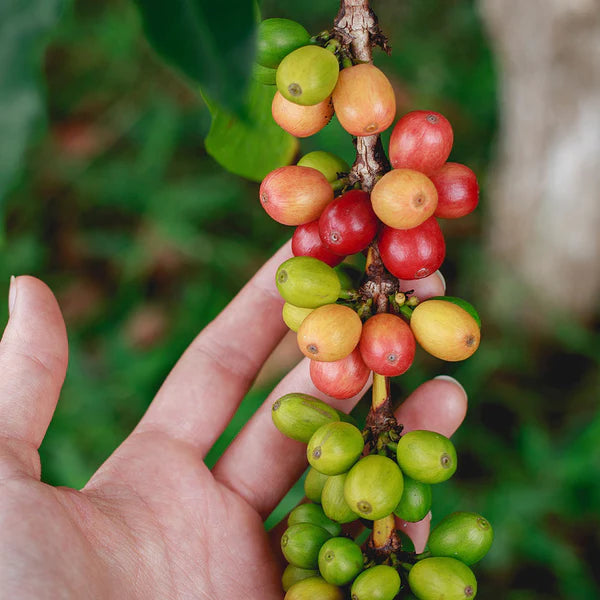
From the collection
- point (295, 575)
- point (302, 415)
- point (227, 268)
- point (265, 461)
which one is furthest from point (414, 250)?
point (227, 268)

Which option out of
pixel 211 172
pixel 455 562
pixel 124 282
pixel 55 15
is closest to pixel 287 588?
pixel 455 562

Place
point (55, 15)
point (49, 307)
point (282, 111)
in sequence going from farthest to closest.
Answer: point (49, 307) → point (282, 111) → point (55, 15)

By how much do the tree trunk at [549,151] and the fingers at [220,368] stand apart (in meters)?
2.01

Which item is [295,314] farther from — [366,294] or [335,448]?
[335,448]

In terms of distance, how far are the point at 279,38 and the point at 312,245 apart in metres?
0.48

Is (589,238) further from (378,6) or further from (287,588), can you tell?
(287,588)

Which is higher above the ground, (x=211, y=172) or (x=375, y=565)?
(x=211, y=172)

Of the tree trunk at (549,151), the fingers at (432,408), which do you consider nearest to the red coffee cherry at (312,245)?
the fingers at (432,408)

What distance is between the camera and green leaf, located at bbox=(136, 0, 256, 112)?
0.80 meters

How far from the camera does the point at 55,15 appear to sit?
4.28 ft

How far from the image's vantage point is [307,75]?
1260 mm

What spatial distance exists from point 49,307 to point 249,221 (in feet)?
8.00

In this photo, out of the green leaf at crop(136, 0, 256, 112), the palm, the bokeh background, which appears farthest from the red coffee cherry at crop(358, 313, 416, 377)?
the bokeh background

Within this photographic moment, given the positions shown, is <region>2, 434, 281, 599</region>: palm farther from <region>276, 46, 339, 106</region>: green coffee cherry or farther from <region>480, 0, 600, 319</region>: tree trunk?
<region>480, 0, 600, 319</region>: tree trunk
